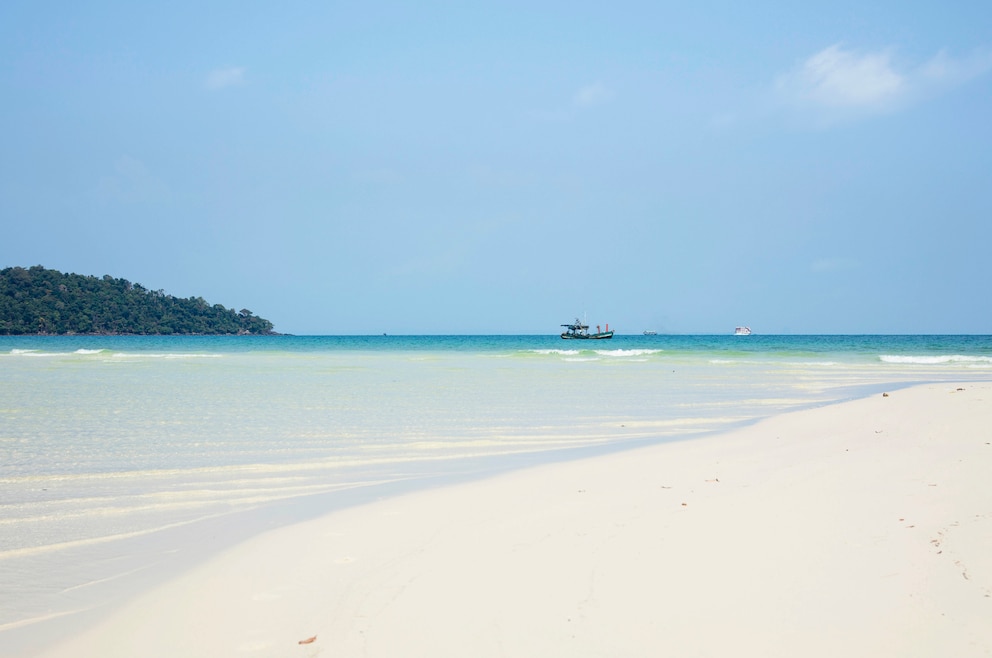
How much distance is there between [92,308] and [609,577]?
14477cm

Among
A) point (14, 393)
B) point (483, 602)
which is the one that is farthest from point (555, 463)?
point (14, 393)

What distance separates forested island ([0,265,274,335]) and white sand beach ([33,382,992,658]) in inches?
5373

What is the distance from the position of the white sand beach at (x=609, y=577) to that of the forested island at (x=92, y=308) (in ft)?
448

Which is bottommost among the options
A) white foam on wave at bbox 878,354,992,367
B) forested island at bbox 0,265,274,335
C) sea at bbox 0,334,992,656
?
sea at bbox 0,334,992,656

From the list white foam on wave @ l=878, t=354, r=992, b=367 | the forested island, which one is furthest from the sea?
the forested island

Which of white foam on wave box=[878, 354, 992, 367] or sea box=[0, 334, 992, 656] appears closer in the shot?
sea box=[0, 334, 992, 656]

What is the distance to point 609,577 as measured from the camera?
4.22m

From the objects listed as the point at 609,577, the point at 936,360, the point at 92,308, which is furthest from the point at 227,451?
the point at 92,308

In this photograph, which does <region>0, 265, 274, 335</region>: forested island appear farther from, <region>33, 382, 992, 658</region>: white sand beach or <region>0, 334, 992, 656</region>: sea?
<region>33, 382, 992, 658</region>: white sand beach

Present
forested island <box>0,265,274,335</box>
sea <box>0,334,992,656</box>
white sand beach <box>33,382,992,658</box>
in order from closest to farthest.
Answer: white sand beach <box>33,382,992,658</box> → sea <box>0,334,992,656</box> → forested island <box>0,265,274,335</box>

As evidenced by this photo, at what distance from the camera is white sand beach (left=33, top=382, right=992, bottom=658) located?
346 centimetres

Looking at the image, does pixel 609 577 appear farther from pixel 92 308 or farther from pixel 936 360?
pixel 92 308

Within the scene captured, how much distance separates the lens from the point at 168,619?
3.95 meters

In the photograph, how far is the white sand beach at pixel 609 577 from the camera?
3455mm
